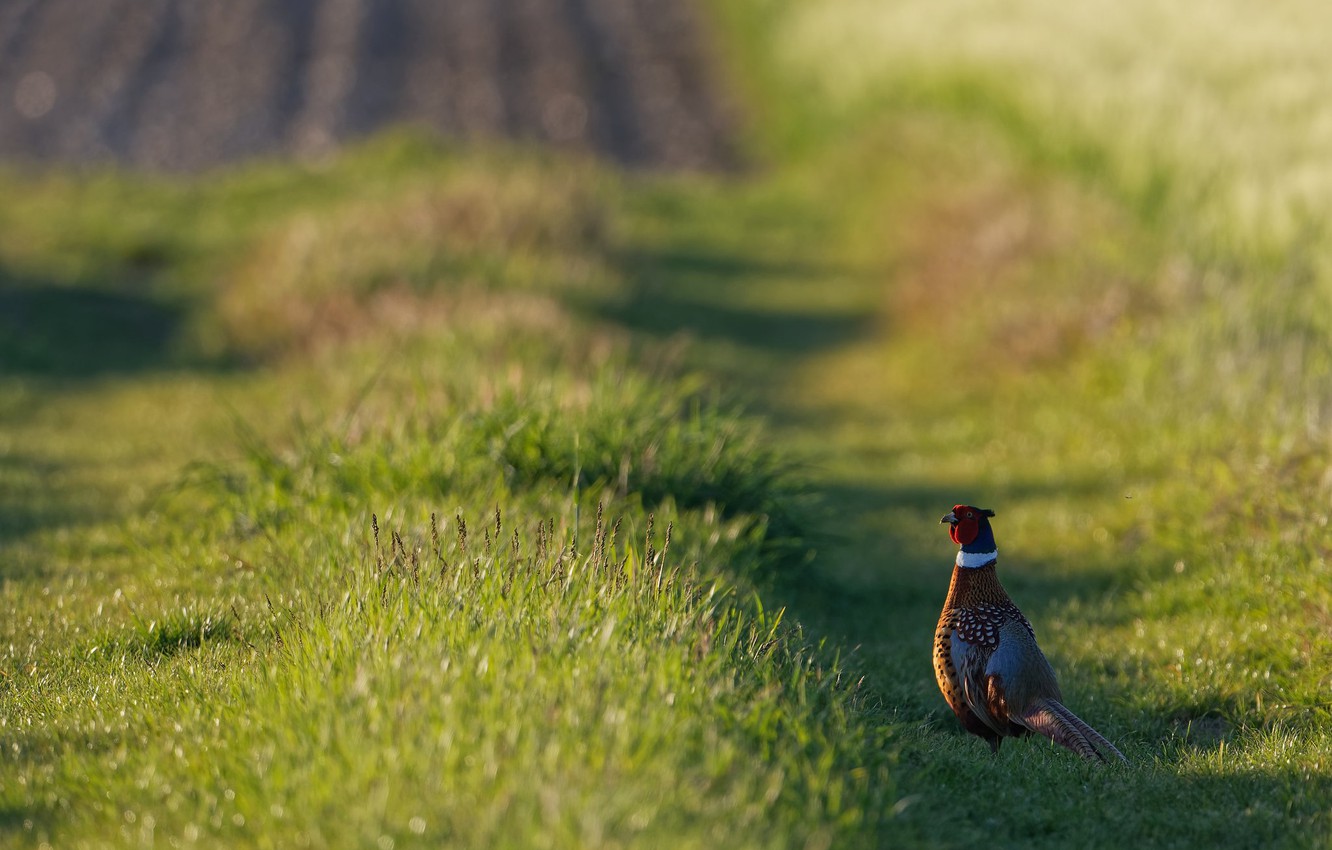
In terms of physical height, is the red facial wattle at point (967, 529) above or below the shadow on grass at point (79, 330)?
above

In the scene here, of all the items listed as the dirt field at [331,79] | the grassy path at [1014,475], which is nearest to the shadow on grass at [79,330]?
the grassy path at [1014,475]

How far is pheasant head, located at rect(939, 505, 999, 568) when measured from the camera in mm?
6078

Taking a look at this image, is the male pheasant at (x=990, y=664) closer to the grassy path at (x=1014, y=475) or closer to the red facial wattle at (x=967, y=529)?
the red facial wattle at (x=967, y=529)

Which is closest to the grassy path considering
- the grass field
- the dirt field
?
the grass field

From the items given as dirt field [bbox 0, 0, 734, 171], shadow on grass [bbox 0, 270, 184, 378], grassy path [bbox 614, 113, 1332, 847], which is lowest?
shadow on grass [bbox 0, 270, 184, 378]

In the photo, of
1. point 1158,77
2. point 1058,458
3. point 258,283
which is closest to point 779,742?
point 1058,458

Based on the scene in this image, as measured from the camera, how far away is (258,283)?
15.3 m

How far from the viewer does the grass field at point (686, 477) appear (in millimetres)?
4688

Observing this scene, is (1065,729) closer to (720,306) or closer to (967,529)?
(967,529)

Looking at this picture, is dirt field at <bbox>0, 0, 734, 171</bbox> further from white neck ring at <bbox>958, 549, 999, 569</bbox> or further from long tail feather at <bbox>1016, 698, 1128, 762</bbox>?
long tail feather at <bbox>1016, 698, 1128, 762</bbox>

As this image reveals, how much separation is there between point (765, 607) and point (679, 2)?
106ft

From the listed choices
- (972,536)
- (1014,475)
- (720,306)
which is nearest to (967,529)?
(972,536)

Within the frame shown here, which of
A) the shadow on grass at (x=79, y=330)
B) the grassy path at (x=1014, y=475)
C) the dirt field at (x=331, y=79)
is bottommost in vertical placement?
the shadow on grass at (x=79, y=330)

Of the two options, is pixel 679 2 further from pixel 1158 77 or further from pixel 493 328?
pixel 493 328
